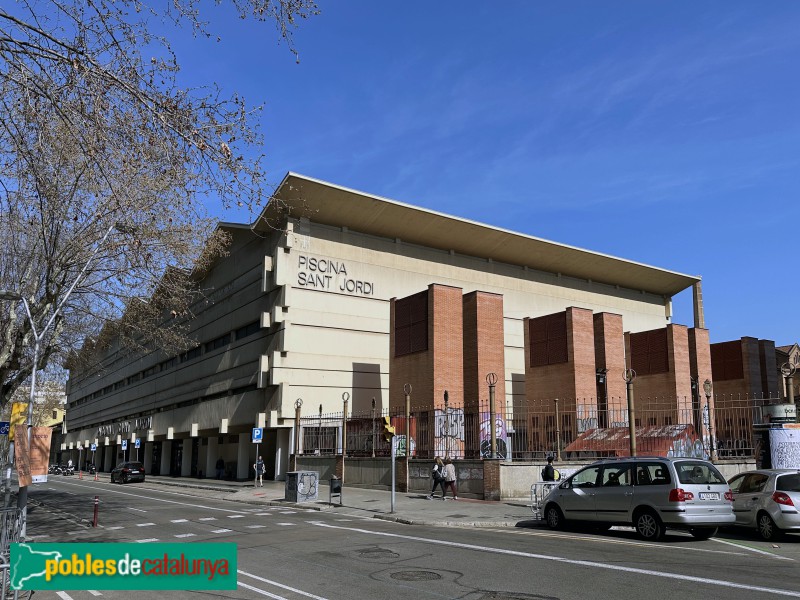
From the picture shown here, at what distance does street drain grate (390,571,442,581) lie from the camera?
931 cm

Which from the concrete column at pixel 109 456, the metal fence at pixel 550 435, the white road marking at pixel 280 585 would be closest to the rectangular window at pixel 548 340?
the metal fence at pixel 550 435

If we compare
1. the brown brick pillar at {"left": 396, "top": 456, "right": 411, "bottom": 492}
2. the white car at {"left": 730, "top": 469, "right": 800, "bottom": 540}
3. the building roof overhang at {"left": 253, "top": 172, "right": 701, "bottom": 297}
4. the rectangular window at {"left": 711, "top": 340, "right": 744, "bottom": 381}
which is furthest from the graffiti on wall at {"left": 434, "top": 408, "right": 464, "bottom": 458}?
the rectangular window at {"left": 711, "top": 340, "right": 744, "bottom": 381}

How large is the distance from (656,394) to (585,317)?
8340mm

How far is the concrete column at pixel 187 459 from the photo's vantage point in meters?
55.5

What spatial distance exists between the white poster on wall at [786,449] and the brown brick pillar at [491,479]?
8.34 metres

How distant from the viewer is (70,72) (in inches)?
359

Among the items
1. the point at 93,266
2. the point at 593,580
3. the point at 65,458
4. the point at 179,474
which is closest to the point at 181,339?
the point at 93,266

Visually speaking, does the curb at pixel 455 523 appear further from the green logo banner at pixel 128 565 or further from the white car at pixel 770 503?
the green logo banner at pixel 128 565

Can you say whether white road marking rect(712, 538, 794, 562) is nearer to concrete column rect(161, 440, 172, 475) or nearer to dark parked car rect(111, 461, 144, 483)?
dark parked car rect(111, 461, 144, 483)

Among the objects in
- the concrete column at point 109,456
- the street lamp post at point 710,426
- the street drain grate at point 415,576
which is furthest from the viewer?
the concrete column at point 109,456

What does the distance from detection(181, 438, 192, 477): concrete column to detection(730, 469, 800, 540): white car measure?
49.0 meters

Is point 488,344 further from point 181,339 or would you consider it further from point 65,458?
point 65,458

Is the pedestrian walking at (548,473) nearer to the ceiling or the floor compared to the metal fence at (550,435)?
nearer to the floor

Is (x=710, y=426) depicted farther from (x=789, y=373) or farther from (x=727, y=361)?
(x=727, y=361)
